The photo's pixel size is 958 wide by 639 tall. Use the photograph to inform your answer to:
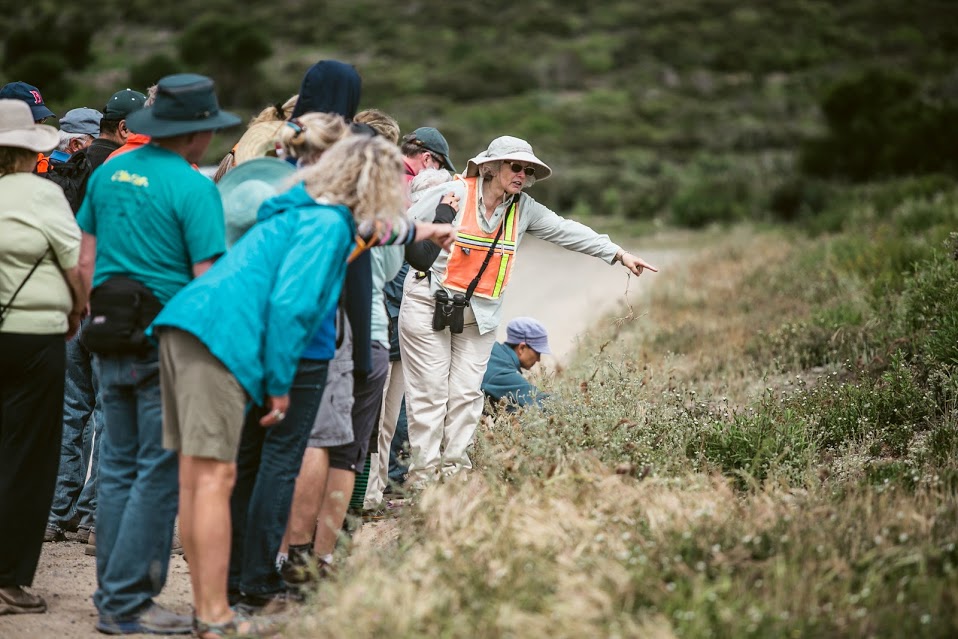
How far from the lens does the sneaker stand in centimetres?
482

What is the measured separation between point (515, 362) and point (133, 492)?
3551 millimetres

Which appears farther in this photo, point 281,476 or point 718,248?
point 718,248

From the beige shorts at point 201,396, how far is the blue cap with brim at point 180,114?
0.83m

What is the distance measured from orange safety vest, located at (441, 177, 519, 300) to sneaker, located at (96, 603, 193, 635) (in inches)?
97.7

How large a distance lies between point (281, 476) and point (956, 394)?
4.27 m

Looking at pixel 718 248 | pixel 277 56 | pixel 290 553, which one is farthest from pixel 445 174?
pixel 277 56

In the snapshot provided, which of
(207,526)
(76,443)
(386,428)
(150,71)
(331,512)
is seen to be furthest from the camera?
(150,71)

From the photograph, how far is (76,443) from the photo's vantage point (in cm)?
645

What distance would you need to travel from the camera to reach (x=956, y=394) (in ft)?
23.7

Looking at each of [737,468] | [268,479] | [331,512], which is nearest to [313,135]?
[268,479]

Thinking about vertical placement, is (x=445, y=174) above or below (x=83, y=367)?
above

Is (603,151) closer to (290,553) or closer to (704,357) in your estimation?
(704,357)

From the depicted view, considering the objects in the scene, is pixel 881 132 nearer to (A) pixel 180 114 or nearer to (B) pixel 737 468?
(B) pixel 737 468

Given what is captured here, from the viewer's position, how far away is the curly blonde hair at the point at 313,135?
4.95 m
